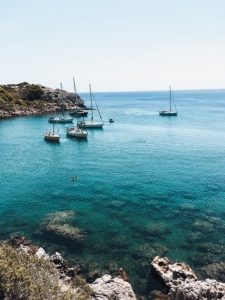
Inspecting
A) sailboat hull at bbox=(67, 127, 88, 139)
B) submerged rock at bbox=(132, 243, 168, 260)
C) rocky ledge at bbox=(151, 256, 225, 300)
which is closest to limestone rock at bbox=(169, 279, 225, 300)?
rocky ledge at bbox=(151, 256, 225, 300)

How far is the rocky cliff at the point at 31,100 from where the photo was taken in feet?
516

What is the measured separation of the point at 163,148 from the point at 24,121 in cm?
7114

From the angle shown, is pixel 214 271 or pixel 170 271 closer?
pixel 170 271

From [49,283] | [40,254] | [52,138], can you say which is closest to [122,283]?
[40,254]

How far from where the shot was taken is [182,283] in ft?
94.6

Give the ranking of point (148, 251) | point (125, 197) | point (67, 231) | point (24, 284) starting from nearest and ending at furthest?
point (24, 284), point (148, 251), point (67, 231), point (125, 197)

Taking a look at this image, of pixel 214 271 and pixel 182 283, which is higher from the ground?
pixel 182 283

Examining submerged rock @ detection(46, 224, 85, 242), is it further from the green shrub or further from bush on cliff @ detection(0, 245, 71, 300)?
the green shrub

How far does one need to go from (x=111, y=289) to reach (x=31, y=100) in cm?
16199

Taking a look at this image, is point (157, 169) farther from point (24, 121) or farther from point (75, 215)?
point (24, 121)

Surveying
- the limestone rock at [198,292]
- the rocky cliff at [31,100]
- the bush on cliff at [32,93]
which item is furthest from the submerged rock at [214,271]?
the bush on cliff at [32,93]

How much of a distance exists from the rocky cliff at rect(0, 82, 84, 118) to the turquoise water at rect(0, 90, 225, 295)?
59281 millimetres

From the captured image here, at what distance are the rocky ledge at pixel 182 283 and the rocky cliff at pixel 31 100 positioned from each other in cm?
12810

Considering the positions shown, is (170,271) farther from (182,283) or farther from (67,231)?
(67,231)
